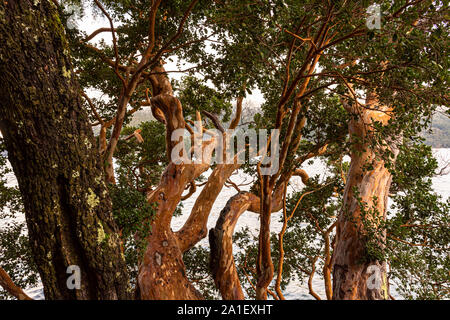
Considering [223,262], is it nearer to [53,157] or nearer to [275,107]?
[275,107]

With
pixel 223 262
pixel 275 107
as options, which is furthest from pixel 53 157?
pixel 275 107

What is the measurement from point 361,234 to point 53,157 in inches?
141

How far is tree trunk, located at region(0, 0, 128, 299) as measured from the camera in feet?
4.60

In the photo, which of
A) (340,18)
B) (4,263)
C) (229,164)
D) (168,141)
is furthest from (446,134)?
(4,263)

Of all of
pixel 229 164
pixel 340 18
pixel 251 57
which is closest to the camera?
pixel 340 18

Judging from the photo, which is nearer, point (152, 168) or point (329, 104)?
point (329, 104)

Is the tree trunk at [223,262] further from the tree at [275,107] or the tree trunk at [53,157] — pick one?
the tree trunk at [53,157]

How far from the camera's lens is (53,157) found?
59.2 inches

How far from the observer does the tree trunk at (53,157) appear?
140cm

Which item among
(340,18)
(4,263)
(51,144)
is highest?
(340,18)

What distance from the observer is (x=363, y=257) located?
11.0ft

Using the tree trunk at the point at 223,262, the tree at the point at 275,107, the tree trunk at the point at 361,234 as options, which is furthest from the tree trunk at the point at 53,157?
the tree trunk at the point at 361,234

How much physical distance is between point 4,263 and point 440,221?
285 inches

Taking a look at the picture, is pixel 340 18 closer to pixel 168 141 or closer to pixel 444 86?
pixel 444 86
